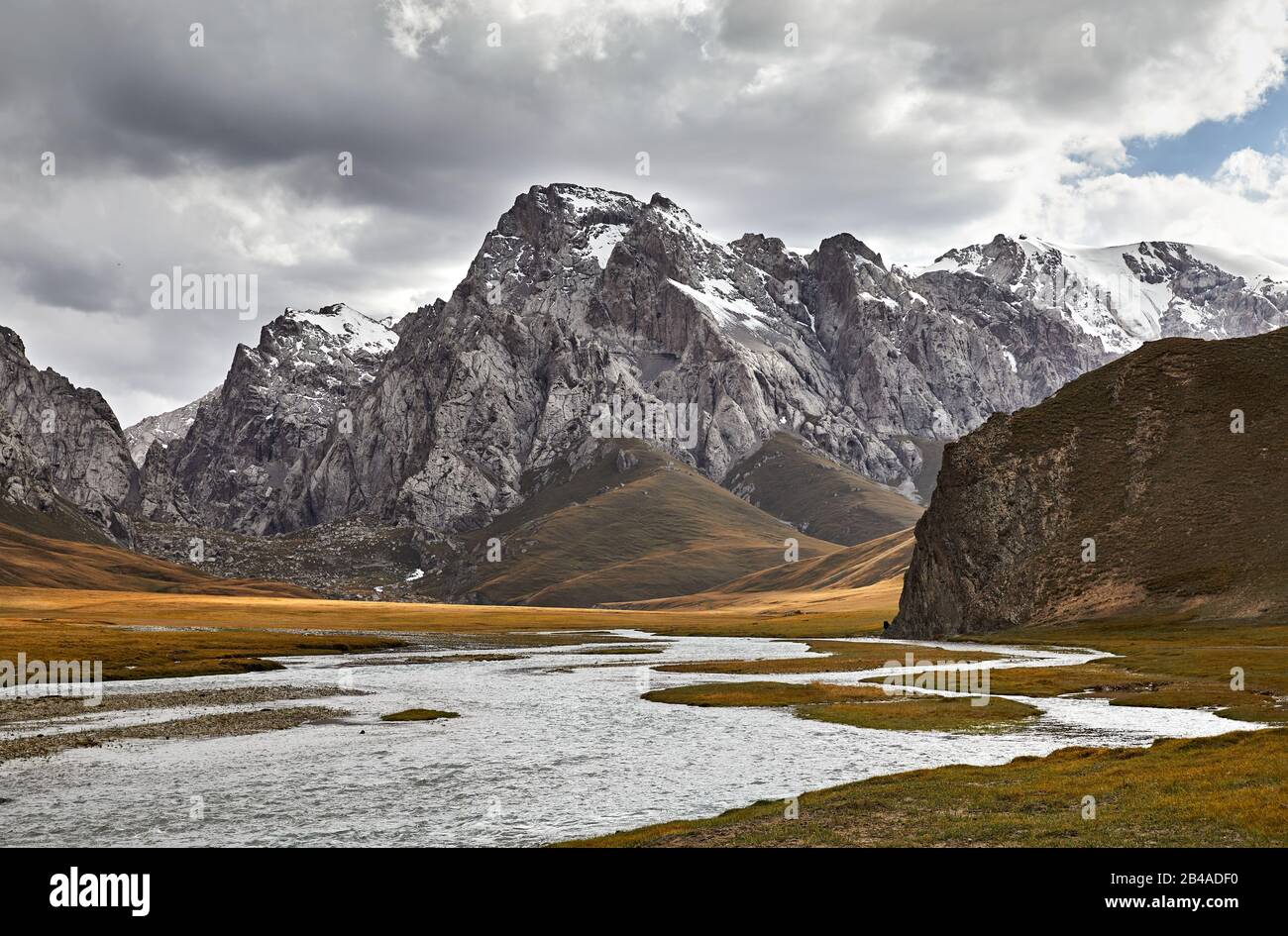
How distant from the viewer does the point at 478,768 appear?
49750mm

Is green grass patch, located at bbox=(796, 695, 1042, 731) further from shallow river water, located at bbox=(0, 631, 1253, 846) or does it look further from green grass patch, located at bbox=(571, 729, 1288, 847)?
green grass patch, located at bbox=(571, 729, 1288, 847)

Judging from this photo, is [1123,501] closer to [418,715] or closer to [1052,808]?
[418,715]

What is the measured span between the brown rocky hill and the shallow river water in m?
90.7

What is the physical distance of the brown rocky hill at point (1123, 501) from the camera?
491 ft

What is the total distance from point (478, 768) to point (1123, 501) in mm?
147847

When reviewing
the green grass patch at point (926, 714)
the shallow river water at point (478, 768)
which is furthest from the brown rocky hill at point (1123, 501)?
the shallow river water at point (478, 768)

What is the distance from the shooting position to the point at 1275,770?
34250mm

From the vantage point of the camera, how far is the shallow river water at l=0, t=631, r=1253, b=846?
36.9 metres
